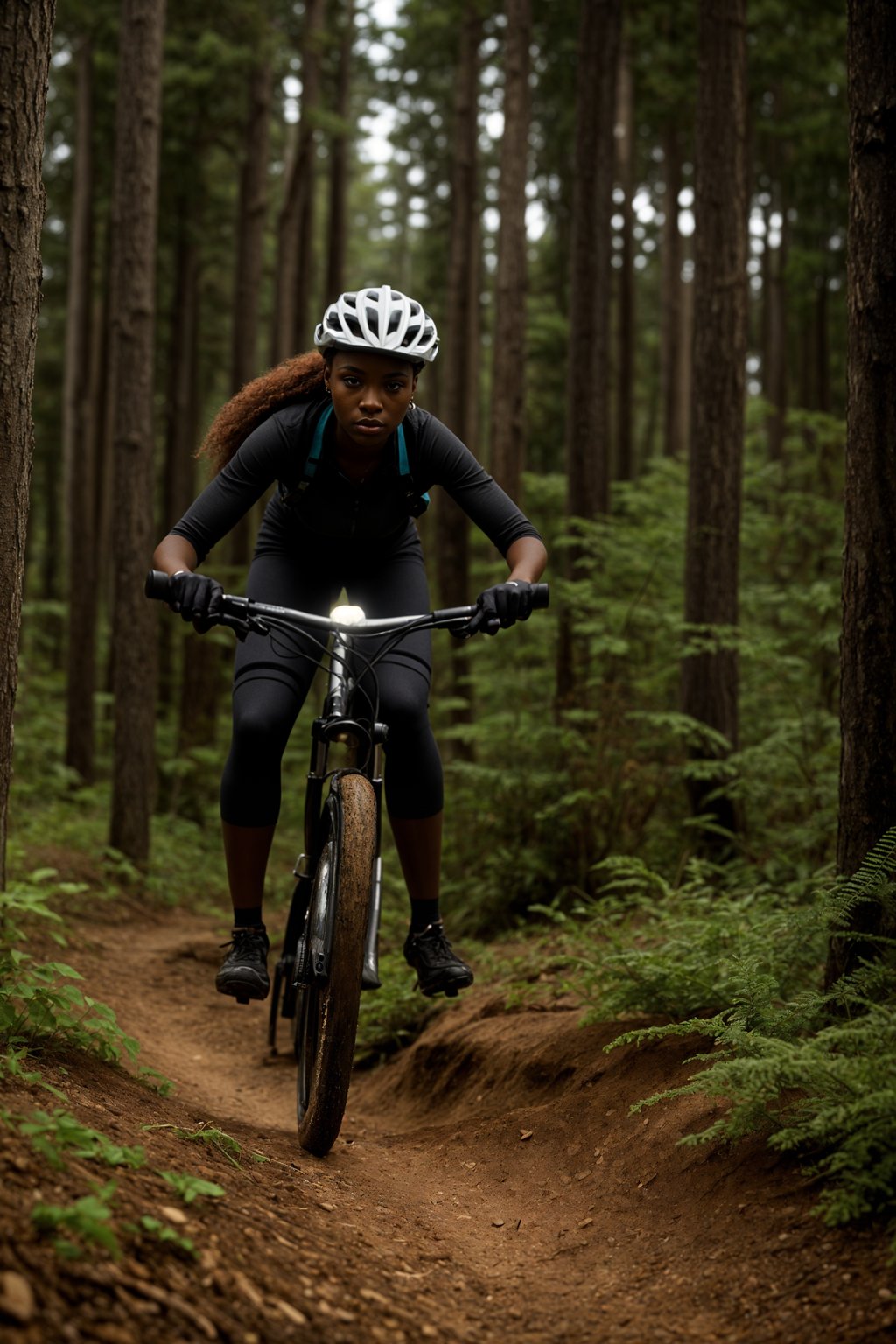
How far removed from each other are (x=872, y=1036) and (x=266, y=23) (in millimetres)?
19031

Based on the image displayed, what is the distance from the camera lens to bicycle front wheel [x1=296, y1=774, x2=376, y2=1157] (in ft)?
13.7

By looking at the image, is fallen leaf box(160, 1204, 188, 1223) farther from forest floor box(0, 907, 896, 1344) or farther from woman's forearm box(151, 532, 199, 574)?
woman's forearm box(151, 532, 199, 574)

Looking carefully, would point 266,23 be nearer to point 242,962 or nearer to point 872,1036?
point 242,962

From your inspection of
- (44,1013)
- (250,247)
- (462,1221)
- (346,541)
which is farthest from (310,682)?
(250,247)

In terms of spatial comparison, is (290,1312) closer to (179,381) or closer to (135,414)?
(135,414)

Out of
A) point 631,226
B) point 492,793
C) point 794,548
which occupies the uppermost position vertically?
point 631,226

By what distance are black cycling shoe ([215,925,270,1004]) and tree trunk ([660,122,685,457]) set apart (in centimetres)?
2202

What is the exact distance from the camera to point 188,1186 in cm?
310

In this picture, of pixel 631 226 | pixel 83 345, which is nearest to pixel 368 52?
pixel 631 226

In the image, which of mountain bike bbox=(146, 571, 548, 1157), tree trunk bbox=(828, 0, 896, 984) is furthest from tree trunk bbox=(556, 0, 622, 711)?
tree trunk bbox=(828, 0, 896, 984)

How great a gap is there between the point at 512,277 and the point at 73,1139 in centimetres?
1353

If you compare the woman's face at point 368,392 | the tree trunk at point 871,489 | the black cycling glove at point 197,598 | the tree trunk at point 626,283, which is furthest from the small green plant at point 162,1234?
the tree trunk at point 626,283

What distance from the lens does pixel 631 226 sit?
24.8 m

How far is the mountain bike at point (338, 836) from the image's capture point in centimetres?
420
